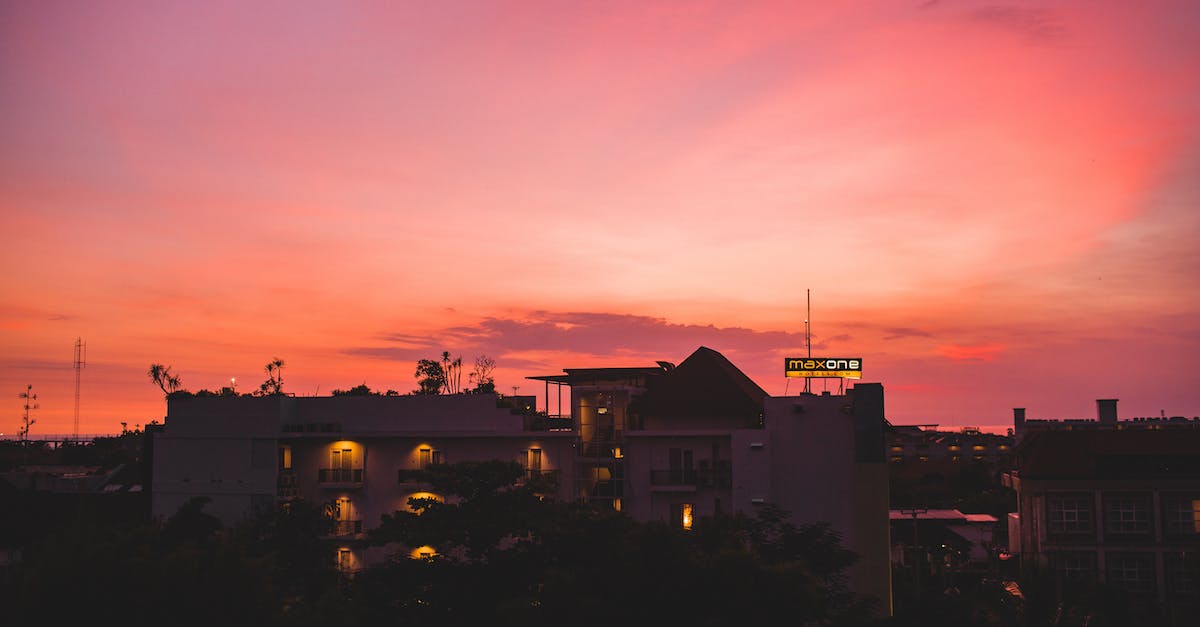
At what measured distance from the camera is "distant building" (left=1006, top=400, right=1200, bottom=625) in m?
76.3

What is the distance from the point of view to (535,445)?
7125cm

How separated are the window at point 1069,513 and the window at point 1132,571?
9.59 ft

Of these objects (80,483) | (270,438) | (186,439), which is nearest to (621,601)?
(270,438)

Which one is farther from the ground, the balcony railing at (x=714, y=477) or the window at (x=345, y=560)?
the balcony railing at (x=714, y=477)

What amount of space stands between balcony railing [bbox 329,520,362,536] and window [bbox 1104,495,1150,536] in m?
58.2

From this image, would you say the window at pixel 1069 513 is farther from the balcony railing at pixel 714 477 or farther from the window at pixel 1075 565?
the balcony railing at pixel 714 477

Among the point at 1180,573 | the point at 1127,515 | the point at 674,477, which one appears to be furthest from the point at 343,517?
the point at 1180,573

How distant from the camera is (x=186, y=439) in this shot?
240ft

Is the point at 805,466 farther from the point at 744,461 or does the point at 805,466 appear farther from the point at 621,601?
the point at 621,601

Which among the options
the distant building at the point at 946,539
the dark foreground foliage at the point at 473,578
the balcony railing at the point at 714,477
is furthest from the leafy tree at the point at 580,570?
the distant building at the point at 946,539

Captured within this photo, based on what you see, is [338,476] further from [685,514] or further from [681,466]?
[685,514]

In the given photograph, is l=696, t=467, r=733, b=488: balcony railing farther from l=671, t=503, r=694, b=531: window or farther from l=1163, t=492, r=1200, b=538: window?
l=1163, t=492, r=1200, b=538: window

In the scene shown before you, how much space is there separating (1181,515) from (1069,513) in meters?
8.04

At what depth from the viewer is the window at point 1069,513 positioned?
78.9 metres
